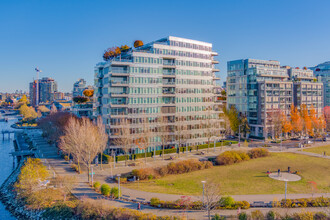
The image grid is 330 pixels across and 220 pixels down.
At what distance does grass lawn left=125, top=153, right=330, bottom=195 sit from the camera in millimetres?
43281

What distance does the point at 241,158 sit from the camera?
6550cm

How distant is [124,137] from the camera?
6134cm

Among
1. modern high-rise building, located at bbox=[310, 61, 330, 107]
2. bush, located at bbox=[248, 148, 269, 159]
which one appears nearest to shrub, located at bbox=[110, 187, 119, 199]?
bush, located at bbox=[248, 148, 269, 159]

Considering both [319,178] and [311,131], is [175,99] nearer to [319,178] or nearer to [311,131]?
[319,178]

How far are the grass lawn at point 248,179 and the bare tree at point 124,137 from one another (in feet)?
48.9

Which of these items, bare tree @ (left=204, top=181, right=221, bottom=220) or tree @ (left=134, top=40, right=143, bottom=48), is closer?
bare tree @ (left=204, top=181, right=221, bottom=220)

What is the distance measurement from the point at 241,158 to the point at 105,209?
4142 cm

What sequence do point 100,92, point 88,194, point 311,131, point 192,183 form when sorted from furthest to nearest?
point 311,131 → point 100,92 → point 192,183 → point 88,194

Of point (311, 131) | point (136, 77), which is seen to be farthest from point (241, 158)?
point (311, 131)

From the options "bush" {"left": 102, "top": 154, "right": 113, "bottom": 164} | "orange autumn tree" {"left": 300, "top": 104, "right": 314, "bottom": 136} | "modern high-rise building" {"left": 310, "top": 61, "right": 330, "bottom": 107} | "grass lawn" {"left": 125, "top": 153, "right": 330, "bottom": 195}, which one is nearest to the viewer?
"grass lawn" {"left": 125, "top": 153, "right": 330, "bottom": 195}

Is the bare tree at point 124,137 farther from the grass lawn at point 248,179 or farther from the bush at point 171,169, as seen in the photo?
the grass lawn at point 248,179

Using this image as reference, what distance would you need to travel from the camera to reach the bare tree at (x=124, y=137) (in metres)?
61.4

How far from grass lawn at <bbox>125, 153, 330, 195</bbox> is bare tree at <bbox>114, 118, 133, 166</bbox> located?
14.9 meters

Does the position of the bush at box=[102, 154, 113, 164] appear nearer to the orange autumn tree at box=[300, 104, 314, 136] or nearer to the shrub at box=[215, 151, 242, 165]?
the shrub at box=[215, 151, 242, 165]
